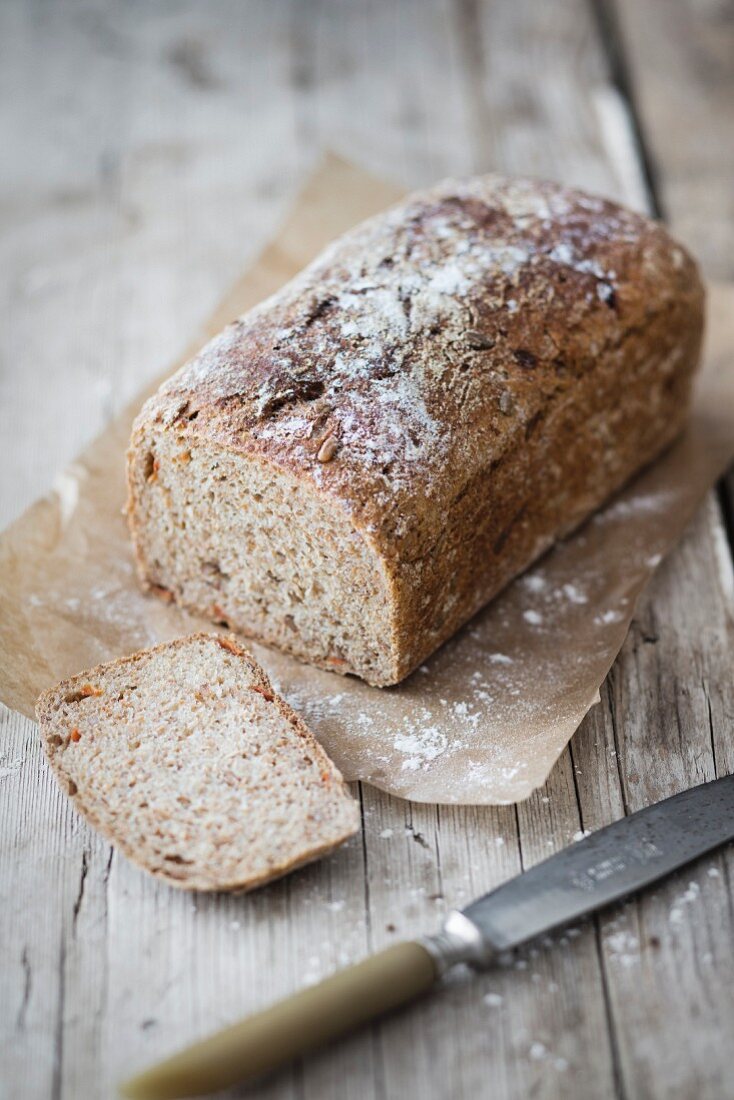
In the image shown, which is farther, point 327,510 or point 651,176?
point 651,176

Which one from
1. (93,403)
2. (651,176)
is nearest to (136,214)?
(93,403)

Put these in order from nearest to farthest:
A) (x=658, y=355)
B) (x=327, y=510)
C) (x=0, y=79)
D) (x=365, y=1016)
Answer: (x=365, y=1016)
(x=327, y=510)
(x=658, y=355)
(x=0, y=79)

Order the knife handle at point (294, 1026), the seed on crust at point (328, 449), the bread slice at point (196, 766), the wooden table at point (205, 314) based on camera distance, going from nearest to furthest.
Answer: the knife handle at point (294, 1026)
the wooden table at point (205, 314)
the bread slice at point (196, 766)
the seed on crust at point (328, 449)

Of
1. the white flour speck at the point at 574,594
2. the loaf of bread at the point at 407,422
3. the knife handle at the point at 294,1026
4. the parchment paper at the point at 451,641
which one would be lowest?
the white flour speck at the point at 574,594

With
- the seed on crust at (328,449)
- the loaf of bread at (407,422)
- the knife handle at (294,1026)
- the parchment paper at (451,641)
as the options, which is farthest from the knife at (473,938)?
the seed on crust at (328,449)

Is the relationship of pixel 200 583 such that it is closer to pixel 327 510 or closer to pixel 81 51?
pixel 327 510

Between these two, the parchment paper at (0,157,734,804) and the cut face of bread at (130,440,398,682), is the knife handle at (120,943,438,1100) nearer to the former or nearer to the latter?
the parchment paper at (0,157,734,804)

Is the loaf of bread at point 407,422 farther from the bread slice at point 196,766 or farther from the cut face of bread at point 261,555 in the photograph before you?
the bread slice at point 196,766

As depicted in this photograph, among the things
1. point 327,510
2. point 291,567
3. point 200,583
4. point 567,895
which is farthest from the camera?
point 200,583

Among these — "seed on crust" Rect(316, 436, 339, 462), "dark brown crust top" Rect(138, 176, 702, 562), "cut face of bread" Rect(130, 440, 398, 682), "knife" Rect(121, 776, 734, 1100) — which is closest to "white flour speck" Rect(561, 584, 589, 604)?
"dark brown crust top" Rect(138, 176, 702, 562)
